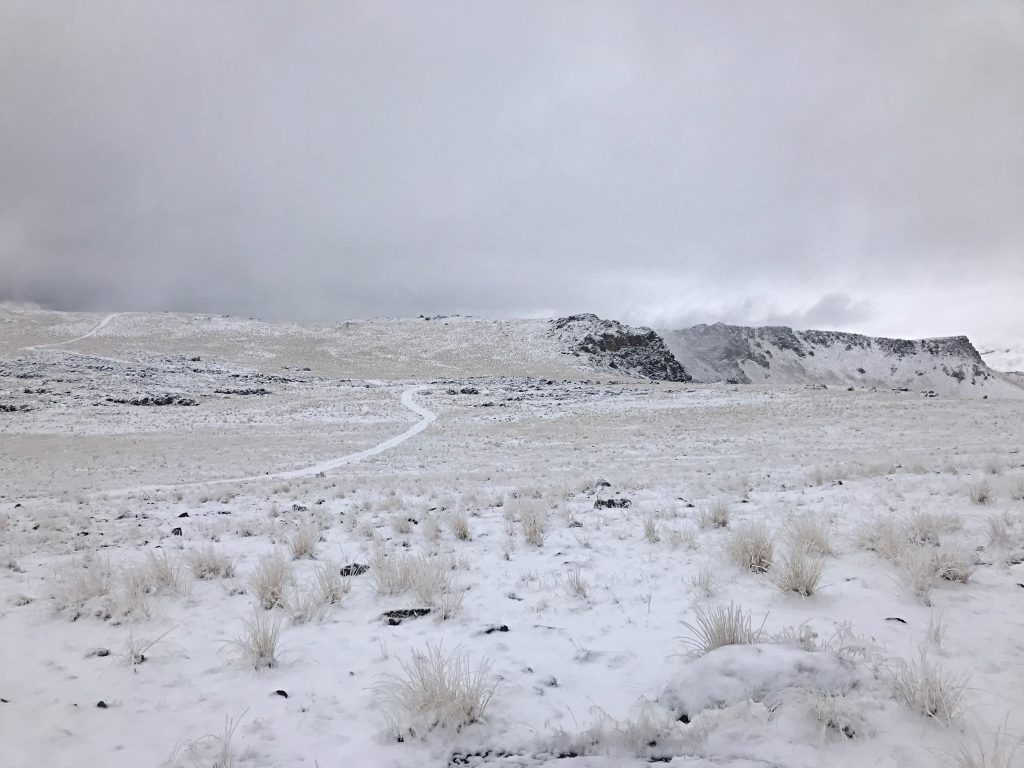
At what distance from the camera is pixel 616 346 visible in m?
95.8

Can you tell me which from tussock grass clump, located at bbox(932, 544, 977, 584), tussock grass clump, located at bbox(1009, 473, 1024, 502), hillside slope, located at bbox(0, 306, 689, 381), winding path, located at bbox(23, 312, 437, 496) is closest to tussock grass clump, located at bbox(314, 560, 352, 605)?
tussock grass clump, located at bbox(932, 544, 977, 584)

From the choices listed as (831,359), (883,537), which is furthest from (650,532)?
(831,359)

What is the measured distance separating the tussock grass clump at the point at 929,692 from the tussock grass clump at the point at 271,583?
495cm

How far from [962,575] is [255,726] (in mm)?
5759

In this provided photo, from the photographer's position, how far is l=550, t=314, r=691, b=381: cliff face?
91250mm

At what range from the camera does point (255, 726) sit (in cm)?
334

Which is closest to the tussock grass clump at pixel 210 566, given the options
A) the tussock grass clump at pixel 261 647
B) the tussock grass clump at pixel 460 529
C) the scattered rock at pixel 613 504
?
the tussock grass clump at pixel 261 647

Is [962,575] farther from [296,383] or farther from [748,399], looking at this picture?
[296,383]

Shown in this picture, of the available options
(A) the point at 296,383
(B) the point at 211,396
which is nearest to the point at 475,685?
(B) the point at 211,396

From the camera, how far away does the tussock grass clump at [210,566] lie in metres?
6.29

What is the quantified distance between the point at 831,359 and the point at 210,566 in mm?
176115

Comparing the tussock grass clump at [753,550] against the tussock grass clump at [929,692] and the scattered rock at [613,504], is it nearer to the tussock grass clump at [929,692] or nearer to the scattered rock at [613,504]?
the tussock grass clump at [929,692]

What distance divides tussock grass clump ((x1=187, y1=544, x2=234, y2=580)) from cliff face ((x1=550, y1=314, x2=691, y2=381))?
82443 mm

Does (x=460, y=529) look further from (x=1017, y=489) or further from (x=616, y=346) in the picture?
(x=616, y=346)
